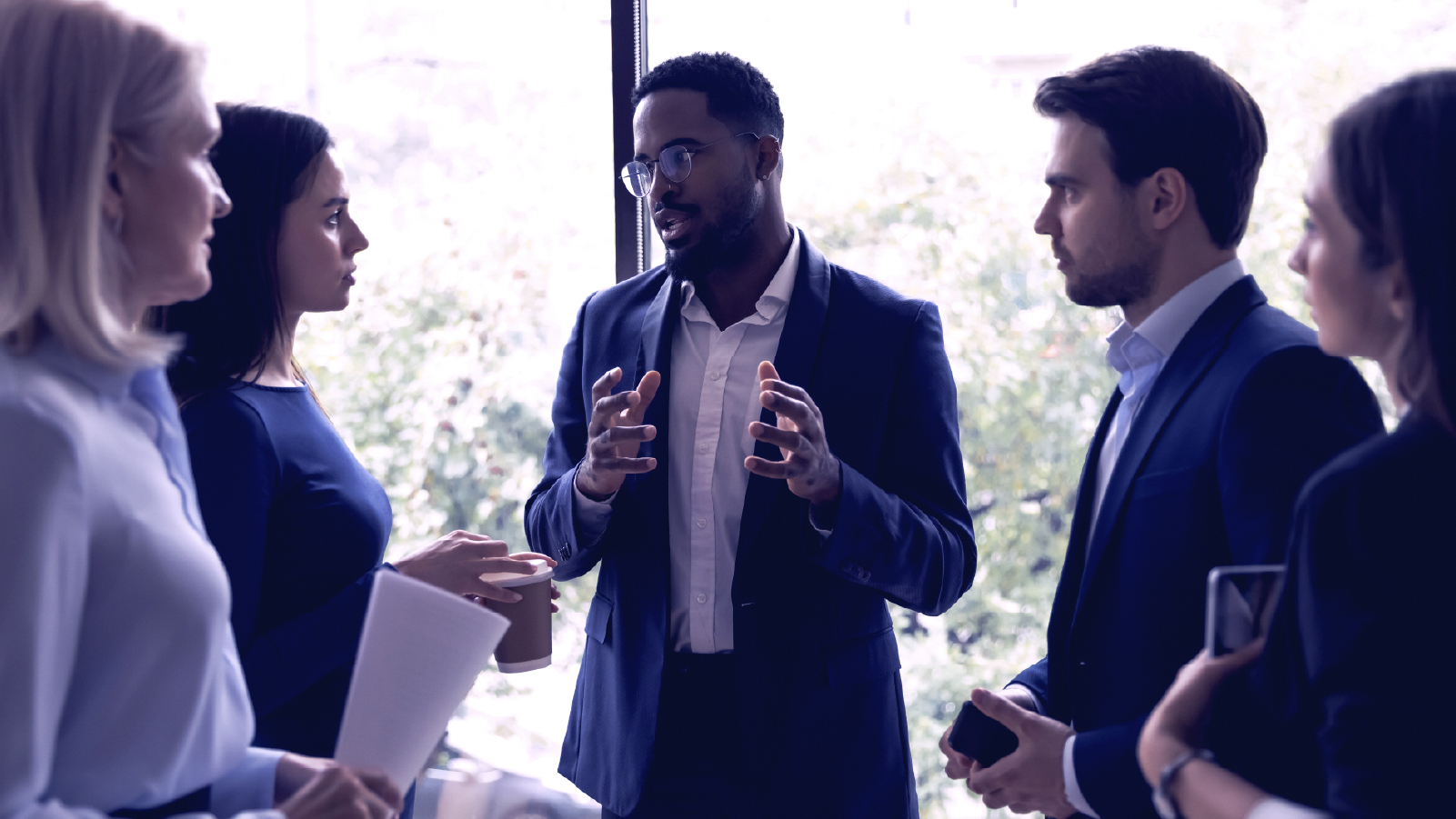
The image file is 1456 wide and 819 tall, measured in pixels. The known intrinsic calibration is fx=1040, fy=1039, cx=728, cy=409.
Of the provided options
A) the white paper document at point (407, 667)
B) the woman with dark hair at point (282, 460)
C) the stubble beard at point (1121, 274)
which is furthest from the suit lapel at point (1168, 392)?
the woman with dark hair at point (282, 460)

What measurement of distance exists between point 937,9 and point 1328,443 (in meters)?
1.87

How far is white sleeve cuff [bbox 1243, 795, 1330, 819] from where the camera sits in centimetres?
92

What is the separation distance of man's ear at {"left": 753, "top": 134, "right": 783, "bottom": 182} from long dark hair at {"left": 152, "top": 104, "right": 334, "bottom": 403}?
0.82 m

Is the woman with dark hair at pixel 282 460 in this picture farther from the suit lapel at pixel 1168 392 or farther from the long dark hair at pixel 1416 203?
the long dark hair at pixel 1416 203

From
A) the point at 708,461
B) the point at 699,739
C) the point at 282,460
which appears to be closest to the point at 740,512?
the point at 708,461

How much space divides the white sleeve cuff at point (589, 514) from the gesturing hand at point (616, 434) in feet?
0.16

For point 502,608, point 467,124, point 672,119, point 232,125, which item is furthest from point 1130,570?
point 467,124

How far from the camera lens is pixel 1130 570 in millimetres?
1344

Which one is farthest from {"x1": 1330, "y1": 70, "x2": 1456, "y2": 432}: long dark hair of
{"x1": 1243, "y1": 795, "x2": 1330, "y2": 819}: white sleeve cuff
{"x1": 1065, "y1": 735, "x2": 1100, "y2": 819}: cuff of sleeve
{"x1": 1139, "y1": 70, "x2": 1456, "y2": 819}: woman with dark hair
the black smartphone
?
the black smartphone

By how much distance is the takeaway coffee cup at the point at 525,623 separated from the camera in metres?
1.65

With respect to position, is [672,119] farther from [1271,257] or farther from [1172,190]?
[1271,257]

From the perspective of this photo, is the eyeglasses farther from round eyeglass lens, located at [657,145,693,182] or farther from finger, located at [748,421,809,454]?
finger, located at [748,421,809,454]

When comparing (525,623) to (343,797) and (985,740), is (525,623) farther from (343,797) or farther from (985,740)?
(985,740)

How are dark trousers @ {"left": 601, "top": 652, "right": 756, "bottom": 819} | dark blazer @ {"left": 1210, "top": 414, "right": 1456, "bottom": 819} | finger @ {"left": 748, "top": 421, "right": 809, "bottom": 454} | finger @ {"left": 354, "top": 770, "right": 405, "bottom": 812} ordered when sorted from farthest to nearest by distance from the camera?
1. dark trousers @ {"left": 601, "top": 652, "right": 756, "bottom": 819}
2. finger @ {"left": 748, "top": 421, "right": 809, "bottom": 454}
3. finger @ {"left": 354, "top": 770, "right": 405, "bottom": 812}
4. dark blazer @ {"left": 1210, "top": 414, "right": 1456, "bottom": 819}
